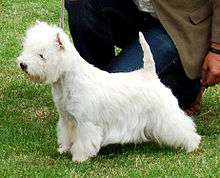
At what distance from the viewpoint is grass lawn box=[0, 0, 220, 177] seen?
14.2 ft

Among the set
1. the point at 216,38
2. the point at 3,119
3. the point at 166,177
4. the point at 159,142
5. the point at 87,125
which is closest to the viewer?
the point at 166,177

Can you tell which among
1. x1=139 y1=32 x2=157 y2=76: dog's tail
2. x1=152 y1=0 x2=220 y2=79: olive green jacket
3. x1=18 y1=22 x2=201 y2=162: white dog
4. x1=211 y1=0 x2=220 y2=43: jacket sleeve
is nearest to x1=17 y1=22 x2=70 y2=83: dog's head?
x1=18 y1=22 x2=201 y2=162: white dog

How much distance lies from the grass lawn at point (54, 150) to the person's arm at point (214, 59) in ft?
1.34

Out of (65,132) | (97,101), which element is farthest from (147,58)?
(65,132)

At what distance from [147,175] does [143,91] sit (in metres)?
0.62

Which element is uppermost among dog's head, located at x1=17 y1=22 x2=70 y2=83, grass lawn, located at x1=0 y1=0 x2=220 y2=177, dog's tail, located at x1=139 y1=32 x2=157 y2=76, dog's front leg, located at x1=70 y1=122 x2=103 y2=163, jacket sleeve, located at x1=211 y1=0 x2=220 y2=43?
Result: dog's head, located at x1=17 y1=22 x2=70 y2=83

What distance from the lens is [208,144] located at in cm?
487

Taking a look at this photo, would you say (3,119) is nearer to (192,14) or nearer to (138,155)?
(138,155)

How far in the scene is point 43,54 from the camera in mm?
4273

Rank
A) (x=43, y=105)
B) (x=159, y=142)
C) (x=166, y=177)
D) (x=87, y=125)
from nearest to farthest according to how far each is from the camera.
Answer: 1. (x=166, y=177)
2. (x=87, y=125)
3. (x=159, y=142)
4. (x=43, y=105)

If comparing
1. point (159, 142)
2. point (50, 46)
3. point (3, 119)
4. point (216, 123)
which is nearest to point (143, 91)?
point (159, 142)

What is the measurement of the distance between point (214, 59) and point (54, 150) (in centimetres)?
134

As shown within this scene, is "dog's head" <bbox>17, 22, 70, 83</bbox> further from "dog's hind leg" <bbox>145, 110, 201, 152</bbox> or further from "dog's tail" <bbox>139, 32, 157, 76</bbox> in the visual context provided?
"dog's hind leg" <bbox>145, 110, 201, 152</bbox>

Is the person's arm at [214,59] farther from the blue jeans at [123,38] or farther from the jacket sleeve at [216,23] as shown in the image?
the blue jeans at [123,38]
